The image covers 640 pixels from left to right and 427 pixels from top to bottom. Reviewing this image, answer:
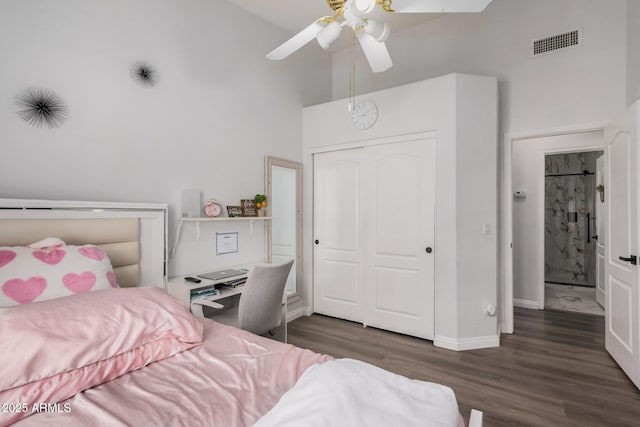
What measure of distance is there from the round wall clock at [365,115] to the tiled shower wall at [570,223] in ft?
15.1

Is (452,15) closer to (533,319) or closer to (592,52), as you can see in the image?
(592,52)

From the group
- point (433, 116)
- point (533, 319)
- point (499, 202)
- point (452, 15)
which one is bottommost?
point (533, 319)

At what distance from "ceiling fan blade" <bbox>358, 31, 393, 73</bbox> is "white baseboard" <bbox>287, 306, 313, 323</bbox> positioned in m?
2.85

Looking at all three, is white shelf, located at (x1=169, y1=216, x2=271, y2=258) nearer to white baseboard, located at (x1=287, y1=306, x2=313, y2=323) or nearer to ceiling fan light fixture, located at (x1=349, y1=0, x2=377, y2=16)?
white baseboard, located at (x1=287, y1=306, x2=313, y2=323)

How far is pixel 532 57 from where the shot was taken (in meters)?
3.29

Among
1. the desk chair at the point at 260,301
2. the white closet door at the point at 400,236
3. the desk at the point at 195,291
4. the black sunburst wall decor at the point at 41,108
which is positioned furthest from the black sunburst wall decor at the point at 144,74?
the white closet door at the point at 400,236

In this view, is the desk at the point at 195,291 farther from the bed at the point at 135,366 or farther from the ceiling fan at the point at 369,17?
the ceiling fan at the point at 369,17

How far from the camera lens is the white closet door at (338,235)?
371cm

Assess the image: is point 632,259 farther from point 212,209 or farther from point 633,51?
point 212,209

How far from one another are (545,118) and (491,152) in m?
0.73

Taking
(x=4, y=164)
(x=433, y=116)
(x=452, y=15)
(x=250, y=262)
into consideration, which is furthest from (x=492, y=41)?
(x=4, y=164)

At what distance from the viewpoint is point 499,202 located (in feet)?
11.2

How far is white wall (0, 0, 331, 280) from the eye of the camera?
1.91 meters

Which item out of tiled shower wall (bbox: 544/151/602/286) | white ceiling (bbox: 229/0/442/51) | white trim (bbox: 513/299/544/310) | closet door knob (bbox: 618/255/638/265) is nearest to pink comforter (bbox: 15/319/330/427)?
closet door knob (bbox: 618/255/638/265)
